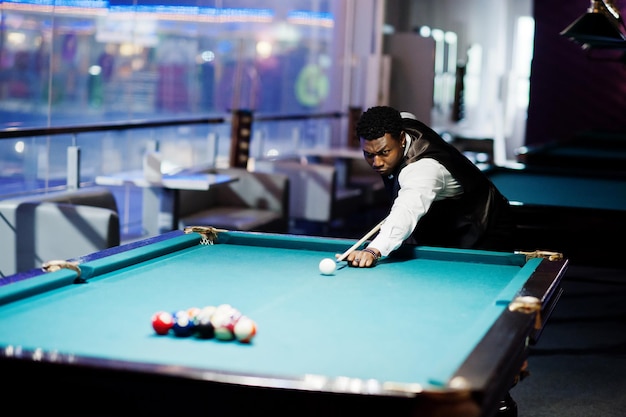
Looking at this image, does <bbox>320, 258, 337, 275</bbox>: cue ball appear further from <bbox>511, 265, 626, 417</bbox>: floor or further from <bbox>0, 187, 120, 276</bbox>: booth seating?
<bbox>0, 187, 120, 276</bbox>: booth seating

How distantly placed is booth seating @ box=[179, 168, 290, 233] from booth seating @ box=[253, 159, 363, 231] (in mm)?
799

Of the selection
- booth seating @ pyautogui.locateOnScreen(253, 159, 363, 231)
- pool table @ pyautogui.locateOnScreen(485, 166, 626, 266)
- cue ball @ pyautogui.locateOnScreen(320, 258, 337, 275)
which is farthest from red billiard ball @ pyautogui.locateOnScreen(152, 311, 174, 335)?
booth seating @ pyautogui.locateOnScreen(253, 159, 363, 231)

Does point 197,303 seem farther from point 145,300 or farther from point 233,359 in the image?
point 233,359

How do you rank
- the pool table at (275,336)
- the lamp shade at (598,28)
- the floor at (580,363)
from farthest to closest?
the lamp shade at (598,28) < the floor at (580,363) < the pool table at (275,336)

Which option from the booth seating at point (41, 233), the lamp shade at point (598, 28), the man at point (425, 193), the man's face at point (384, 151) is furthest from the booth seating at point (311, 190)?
the man's face at point (384, 151)

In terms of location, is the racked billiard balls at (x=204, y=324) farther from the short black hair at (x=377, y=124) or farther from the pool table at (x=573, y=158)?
the pool table at (x=573, y=158)

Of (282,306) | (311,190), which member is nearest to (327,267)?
(282,306)

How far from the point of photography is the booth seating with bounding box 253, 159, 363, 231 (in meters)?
8.05

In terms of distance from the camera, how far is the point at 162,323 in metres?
2.11

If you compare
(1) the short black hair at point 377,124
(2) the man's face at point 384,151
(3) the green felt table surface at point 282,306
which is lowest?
(3) the green felt table surface at point 282,306

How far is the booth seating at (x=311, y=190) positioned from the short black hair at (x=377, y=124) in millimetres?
4595

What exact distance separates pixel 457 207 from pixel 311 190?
4363mm

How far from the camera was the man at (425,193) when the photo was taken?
3234 mm

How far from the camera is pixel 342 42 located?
10953 millimetres
